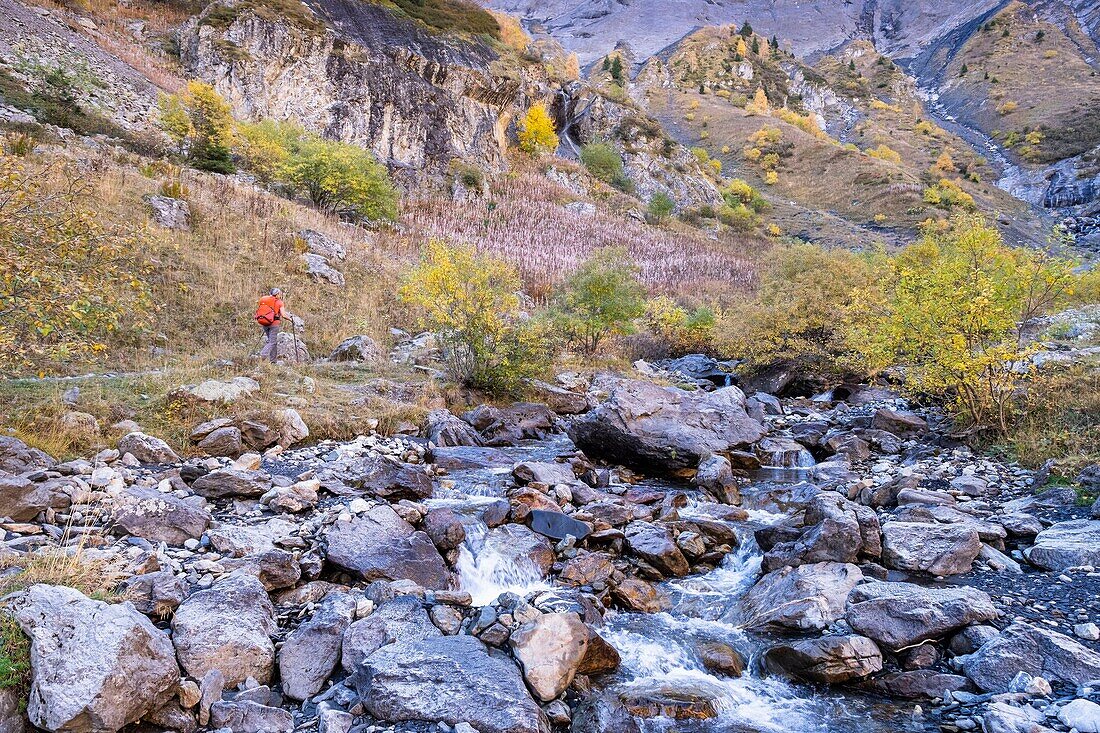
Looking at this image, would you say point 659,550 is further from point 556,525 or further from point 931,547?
point 931,547

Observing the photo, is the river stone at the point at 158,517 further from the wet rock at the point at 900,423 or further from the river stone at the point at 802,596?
the wet rock at the point at 900,423

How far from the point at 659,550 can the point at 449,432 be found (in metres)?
5.28

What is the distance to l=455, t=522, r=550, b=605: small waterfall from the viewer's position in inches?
268

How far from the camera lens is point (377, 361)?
15.0 metres

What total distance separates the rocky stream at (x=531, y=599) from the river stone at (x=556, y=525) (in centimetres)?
4

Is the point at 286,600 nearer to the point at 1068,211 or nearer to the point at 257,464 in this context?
the point at 257,464

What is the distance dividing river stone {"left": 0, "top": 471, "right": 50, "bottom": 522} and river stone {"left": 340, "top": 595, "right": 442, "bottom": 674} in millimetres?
3738

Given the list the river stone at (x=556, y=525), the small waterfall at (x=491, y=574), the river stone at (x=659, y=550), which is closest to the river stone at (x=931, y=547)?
the river stone at (x=659, y=550)

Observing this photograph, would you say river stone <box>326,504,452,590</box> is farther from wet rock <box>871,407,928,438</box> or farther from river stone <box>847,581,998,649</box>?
wet rock <box>871,407,928,438</box>

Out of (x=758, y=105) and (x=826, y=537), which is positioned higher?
(x=758, y=105)

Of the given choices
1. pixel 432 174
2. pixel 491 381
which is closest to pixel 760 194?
pixel 432 174

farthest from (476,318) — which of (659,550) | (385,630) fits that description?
(385,630)

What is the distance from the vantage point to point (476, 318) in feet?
44.5

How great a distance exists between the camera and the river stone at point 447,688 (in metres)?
4.34
